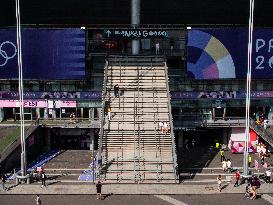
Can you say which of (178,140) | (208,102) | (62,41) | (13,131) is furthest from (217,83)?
(13,131)

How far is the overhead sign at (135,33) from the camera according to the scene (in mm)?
72688

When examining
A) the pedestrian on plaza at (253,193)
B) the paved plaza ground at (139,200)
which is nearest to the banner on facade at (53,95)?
the paved plaza ground at (139,200)

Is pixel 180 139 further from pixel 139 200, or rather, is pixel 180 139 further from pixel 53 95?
pixel 139 200

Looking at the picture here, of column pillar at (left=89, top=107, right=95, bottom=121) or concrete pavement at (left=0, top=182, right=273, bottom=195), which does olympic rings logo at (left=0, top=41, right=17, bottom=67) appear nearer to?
column pillar at (left=89, top=107, right=95, bottom=121)

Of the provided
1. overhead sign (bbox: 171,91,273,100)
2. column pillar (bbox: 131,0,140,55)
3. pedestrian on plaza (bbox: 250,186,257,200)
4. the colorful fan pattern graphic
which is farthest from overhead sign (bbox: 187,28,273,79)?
pedestrian on plaza (bbox: 250,186,257,200)

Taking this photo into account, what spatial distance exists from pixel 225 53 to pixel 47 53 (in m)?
24.5

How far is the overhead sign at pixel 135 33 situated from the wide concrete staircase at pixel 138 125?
3.21 m

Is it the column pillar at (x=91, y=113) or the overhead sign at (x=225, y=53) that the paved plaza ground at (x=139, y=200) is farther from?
the overhead sign at (x=225, y=53)

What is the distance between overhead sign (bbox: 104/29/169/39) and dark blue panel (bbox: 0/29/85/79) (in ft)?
13.0

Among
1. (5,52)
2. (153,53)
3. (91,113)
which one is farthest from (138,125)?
(5,52)

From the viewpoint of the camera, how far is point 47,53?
72.9 meters

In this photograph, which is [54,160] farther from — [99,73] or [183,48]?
[183,48]

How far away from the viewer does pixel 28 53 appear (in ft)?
240

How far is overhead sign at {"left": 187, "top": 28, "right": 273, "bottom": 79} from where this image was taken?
73125mm
